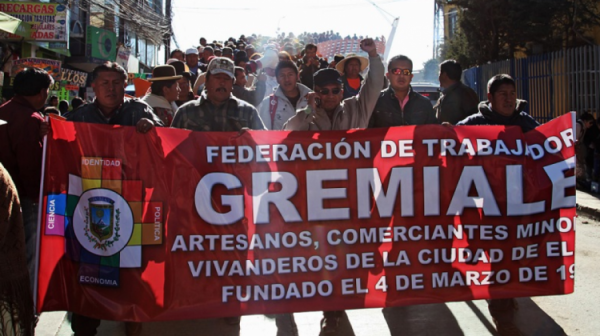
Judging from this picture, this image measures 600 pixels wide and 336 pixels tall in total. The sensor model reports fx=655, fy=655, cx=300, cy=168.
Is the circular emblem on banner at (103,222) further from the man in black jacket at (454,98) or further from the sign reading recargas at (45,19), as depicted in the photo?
the sign reading recargas at (45,19)

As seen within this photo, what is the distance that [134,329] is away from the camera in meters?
4.81

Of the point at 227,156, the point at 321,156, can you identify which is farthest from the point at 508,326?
the point at 227,156

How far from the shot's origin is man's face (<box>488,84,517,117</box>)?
16.7ft

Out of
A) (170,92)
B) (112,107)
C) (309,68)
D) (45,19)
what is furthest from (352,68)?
(45,19)

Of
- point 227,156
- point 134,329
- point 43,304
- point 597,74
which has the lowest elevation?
point 134,329

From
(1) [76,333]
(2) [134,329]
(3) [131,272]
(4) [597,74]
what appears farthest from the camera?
(4) [597,74]

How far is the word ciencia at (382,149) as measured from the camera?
441 centimetres

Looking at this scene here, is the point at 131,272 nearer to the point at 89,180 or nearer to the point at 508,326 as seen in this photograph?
the point at 89,180

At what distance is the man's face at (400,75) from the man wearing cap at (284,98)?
1.45m

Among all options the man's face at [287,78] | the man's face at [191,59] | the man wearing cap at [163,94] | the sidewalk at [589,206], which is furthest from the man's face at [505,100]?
the man's face at [191,59]

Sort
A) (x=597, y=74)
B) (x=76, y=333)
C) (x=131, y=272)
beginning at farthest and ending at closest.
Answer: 1. (x=597, y=74)
2. (x=76, y=333)
3. (x=131, y=272)

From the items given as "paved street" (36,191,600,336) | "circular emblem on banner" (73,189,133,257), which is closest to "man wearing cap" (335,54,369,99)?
"paved street" (36,191,600,336)

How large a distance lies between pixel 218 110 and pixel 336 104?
3.09ft

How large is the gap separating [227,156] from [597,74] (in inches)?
416
